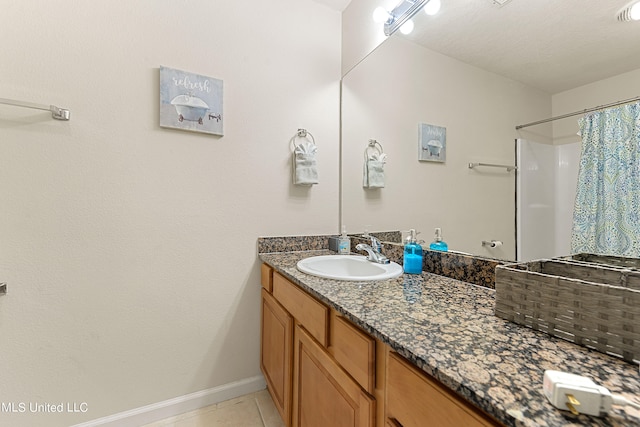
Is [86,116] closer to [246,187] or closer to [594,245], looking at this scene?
[246,187]

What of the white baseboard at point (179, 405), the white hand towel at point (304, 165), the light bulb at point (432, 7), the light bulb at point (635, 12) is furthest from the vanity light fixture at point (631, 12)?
the white baseboard at point (179, 405)

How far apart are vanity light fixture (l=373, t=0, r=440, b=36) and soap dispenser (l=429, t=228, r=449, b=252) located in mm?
1027

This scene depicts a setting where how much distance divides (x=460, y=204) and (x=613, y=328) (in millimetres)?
650

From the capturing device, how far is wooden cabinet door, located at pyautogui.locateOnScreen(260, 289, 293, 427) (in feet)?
3.70

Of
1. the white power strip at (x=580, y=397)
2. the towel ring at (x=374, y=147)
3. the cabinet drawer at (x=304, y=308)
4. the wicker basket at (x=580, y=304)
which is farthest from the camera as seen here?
the towel ring at (x=374, y=147)

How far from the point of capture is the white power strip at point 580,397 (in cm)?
34

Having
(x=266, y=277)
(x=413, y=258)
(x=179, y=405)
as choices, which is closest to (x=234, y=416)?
(x=179, y=405)

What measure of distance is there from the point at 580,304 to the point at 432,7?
4.41ft

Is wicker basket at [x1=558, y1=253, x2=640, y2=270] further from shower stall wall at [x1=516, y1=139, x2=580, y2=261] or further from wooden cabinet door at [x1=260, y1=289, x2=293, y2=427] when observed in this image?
wooden cabinet door at [x1=260, y1=289, x2=293, y2=427]

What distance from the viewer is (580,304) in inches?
21.2

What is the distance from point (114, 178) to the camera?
1275mm

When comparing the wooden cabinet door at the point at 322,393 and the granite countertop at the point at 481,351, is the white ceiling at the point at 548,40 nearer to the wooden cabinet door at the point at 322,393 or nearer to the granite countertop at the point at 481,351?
the granite countertop at the point at 481,351

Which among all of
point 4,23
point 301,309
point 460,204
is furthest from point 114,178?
point 460,204

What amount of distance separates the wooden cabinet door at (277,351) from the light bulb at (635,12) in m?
1.36
